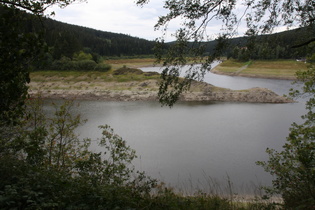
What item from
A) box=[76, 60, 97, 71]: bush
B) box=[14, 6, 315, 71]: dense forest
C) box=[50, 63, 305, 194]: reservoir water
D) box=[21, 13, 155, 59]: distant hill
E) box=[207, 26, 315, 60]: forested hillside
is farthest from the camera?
box=[21, 13, 155, 59]: distant hill

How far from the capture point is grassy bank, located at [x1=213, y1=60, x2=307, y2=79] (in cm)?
3206

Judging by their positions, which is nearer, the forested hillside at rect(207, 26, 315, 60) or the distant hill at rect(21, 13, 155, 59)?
the forested hillside at rect(207, 26, 315, 60)

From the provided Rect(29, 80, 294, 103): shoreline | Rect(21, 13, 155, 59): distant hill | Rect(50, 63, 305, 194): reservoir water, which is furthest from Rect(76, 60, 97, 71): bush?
Rect(50, 63, 305, 194): reservoir water

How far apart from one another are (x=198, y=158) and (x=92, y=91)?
19970 millimetres

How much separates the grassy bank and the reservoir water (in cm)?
1164

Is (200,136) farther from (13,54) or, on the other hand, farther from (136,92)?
(136,92)

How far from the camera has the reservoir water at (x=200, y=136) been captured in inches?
348

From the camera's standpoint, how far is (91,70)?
3534 cm

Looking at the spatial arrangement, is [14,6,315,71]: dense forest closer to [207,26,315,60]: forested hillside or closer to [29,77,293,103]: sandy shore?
[207,26,315,60]: forested hillside

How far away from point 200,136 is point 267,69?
2843cm

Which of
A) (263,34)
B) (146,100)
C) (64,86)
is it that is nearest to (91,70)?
(64,86)

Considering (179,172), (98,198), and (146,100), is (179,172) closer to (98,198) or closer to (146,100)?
(98,198)

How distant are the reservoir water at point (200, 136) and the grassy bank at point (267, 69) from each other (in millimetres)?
11639

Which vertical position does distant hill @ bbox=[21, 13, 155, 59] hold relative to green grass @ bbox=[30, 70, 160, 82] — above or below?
above
